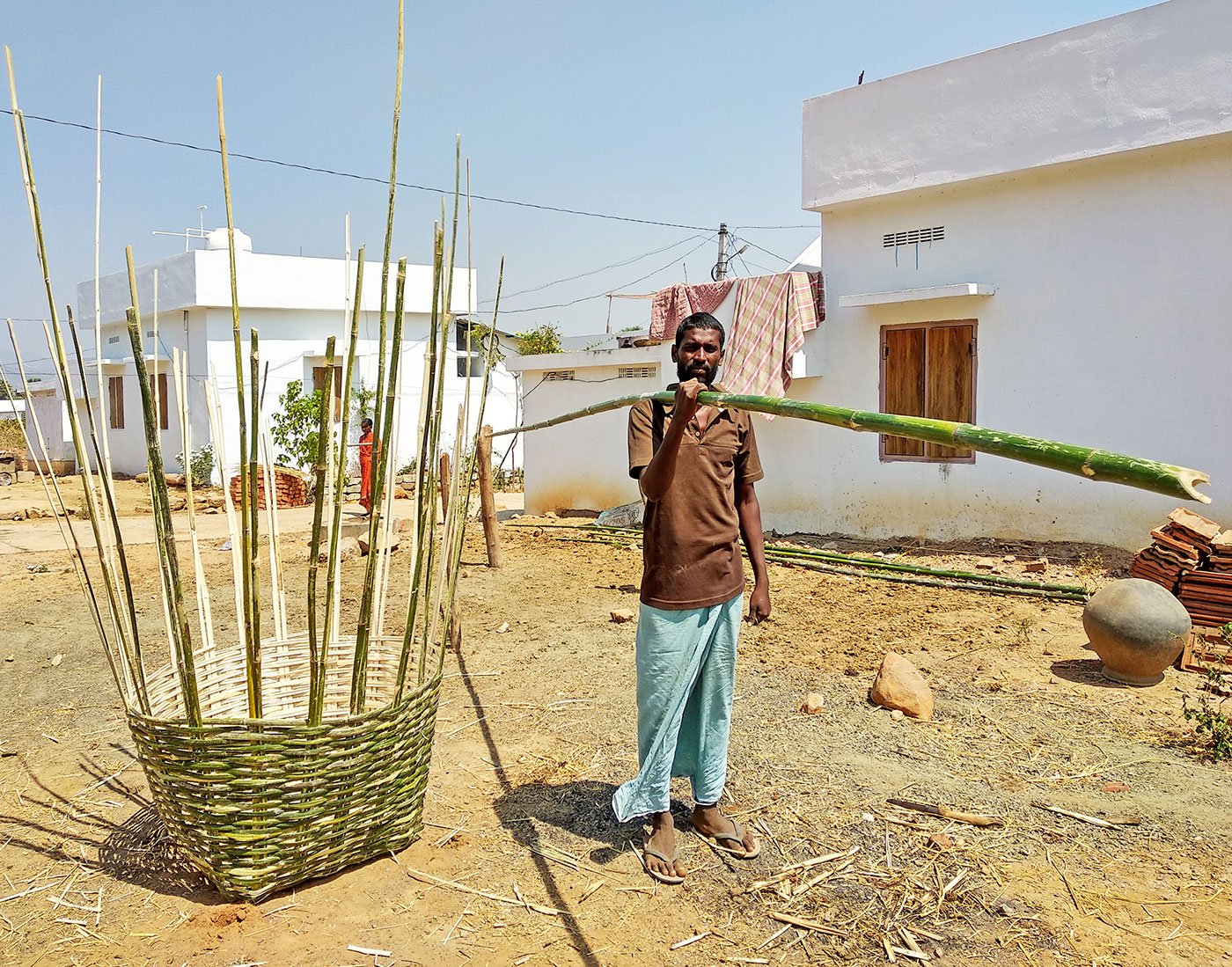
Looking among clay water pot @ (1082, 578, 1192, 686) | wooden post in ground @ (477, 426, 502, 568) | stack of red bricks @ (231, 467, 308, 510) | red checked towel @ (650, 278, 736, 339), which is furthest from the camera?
stack of red bricks @ (231, 467, 308, 510)

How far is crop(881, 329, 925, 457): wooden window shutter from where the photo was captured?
906 cm

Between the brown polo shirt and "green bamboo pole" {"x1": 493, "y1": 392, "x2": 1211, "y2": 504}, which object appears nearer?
"green bamboo pole" {"x1": 493, "y1": 392, "x2": 1211, "y2": 504}

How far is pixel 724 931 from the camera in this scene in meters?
2.53

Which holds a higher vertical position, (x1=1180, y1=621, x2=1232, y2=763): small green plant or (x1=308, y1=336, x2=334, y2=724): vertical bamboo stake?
(x1=308, y1=336, x2=334, y2=724): vertical bamboo stake

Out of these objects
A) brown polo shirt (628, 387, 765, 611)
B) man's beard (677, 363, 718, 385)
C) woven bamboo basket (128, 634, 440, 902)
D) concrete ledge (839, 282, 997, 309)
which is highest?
concrete ledge (839, 282, 997, 309)

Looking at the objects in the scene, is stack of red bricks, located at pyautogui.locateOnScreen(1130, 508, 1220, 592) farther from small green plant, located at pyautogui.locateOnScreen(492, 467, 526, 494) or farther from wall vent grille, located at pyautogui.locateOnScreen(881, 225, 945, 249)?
small green plant, located at pyautogui.locateOnScreen(492, 467, 526, 494)

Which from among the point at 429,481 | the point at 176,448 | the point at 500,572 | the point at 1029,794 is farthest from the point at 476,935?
the point at 176,448

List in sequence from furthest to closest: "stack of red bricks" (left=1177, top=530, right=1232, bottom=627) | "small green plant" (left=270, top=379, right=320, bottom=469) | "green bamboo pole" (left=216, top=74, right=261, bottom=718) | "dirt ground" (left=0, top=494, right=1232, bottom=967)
A: "small green plant" (left=270, top=379, right=320, bottom=469), "stack of red bricks" (left=1177, top=530, right=1232, bottom=627), "dirt ground" (left=0, top=494, right=1232, bottom=967), "green bamboo pole" (left=216, top=74, right=261, bottom=718)

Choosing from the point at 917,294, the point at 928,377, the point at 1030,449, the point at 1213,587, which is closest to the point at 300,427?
the point at 928,377

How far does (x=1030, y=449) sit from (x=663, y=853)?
5.76 feet

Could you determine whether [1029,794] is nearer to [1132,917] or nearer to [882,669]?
[1132,917]

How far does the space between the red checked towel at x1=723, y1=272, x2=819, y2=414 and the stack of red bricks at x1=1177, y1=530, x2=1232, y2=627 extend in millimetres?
4182

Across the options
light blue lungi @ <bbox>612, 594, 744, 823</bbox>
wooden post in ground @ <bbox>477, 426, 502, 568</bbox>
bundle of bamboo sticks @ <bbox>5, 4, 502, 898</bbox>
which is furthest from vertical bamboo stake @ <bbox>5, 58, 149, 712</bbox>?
wooden post in ground @ <bbox>477, 426, 502, 568</bbox>

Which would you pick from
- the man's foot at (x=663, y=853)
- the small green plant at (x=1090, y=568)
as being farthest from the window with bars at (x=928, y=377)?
the man's foot at (x=663, y=853)
